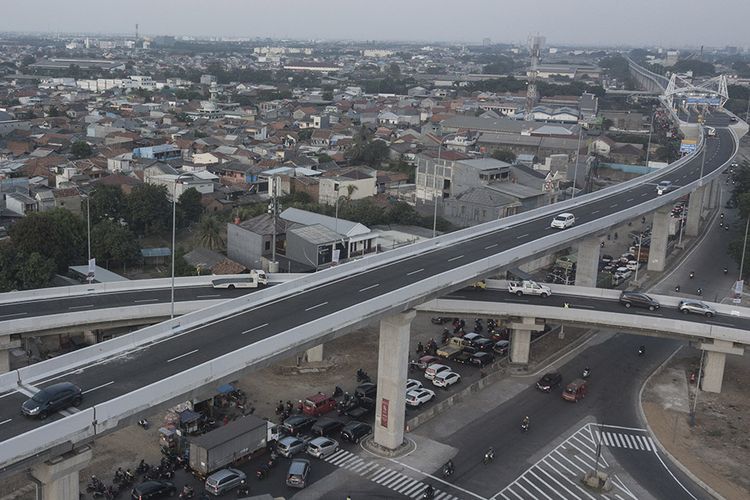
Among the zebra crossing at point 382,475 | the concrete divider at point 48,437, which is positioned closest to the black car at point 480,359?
the zebra crossing at point 382,475

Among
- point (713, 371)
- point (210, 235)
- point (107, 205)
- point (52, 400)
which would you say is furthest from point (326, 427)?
point (107, 205)

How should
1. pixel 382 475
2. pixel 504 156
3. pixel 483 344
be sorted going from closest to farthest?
pixel 382 475
pixel 483 344
pixel 504 156

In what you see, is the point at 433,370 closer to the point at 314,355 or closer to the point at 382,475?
the point at 314,355

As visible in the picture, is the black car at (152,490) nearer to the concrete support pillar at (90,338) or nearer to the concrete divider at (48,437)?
the concrete divider at (48,437)

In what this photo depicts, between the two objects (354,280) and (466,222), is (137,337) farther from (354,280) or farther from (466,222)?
(466,222)

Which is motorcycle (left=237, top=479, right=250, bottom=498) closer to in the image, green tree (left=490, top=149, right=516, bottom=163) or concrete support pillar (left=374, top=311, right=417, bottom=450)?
concrete support pillar (left=374, top=311, right=417, bottom=450)

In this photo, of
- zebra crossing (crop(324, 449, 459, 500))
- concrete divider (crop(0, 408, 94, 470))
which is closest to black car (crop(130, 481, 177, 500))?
zebra crossing (crop(324, 449, 459, 500))
